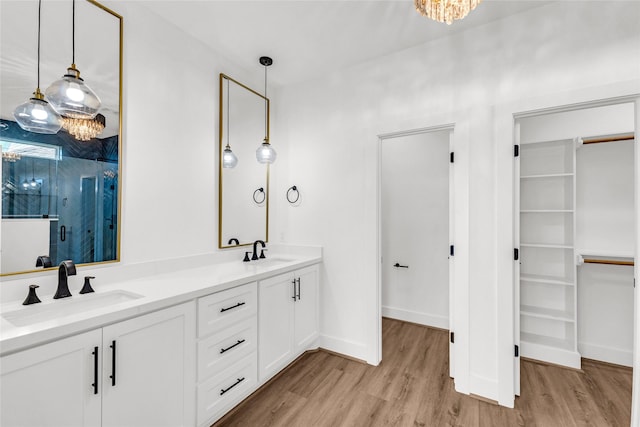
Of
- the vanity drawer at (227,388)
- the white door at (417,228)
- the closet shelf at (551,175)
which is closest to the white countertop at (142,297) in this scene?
the vanity drawer at (227,388)

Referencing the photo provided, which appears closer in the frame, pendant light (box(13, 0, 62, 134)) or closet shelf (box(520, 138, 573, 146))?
pendant light (box(13, 0, 62, 134))

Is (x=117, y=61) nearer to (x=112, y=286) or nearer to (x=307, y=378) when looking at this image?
(x=112, y=286)

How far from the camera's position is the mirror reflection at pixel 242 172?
262cm

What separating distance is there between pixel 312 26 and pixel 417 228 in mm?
2499

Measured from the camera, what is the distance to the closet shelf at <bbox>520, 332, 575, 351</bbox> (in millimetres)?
2551

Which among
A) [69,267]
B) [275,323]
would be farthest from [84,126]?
[275,323]

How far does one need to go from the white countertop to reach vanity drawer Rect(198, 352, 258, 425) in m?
0.57

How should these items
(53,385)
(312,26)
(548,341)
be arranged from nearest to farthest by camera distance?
(53,385), (312,26), (548,341)

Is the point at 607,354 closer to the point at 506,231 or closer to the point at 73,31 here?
the point at 506,231

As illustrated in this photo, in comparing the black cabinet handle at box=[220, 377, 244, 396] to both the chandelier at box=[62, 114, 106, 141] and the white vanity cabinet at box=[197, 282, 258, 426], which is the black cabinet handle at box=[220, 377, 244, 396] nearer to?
the white vanity cabinet at box=[197, 282, 258, 426]

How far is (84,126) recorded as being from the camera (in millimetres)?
1747

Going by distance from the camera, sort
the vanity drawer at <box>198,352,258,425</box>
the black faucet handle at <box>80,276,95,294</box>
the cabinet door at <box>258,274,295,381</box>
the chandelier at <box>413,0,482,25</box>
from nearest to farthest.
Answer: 1. the chandelier at <box>413,0,482,25</box>
2. the black faucet handle at <box>80,276,95,294</box>
3. the vanity drawer at <box>198,352,258,425</box>
4. the cabinet door at <box>258,274,295,381</box>

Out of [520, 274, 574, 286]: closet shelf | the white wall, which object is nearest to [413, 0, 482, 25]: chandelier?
the white wall

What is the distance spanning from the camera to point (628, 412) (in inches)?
76.6
